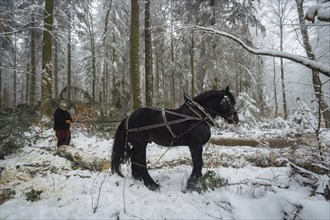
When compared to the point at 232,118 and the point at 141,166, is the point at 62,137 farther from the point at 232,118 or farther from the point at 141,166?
the point at 232,118

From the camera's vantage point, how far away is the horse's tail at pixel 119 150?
5172 mm

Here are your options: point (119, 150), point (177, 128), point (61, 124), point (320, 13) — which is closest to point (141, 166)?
point (119, 150)

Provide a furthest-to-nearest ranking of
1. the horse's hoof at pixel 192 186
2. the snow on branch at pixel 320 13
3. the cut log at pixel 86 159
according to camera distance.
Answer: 1. the cut log at pixel 86 159
2. the horse's hoof at pixel 192 186
3. the snow on branch at pixel 320 13

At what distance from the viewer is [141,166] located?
4934 mm

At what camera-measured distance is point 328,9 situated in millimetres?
2730

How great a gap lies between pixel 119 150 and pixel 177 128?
1.47m

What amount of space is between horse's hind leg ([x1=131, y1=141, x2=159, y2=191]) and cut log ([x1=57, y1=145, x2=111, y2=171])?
109 centimetres

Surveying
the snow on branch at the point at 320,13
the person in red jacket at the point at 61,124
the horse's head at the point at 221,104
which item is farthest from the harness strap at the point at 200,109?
the person in red jacket at the point at 61,124

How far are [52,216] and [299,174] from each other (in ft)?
13.5

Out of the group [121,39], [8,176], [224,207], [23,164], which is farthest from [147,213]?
[121,39]

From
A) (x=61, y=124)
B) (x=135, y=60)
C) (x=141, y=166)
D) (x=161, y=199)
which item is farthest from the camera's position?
(x=135, y=60)

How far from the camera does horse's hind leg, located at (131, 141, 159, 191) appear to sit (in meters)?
4.75

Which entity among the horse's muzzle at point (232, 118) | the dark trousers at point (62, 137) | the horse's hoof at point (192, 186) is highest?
the horse's muzzle at point (232, 118)

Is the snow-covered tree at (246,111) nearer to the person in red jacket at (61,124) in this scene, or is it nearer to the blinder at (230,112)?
the blinder at (230,112)
